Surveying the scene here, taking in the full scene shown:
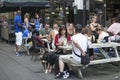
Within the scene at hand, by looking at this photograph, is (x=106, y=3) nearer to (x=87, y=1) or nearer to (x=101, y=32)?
(x=87, y=1)

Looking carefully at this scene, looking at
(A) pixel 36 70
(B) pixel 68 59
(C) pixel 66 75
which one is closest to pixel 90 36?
(A) pixel 36 70

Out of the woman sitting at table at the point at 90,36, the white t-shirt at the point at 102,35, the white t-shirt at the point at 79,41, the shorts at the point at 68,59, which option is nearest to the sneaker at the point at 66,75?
the shorts at the point at 68,59

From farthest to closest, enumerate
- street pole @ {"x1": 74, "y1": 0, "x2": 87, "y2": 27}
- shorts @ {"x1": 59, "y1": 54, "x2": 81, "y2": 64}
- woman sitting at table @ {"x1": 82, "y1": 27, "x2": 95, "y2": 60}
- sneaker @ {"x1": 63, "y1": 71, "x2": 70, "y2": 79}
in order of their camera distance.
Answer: street pole @ {"x1": 74, "y1": 0, "x2": 87, "y2": 27} < woman sitting at table @ {"x1": 82, "y1": 27, "x2": 95, "y2": 60} < sneaker @ {"x1": 63, "y1": 71, "x2": 70, "y2": 79} < shorts @ {"x1": 59, "y1": 54, "x2": 81, "y2": 64}

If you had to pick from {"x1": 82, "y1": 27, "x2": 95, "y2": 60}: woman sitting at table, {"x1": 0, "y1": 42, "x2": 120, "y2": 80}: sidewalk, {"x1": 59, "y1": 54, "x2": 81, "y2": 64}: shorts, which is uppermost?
{"x1": 82, "y1": 27, "x2": 95, "y2": 60}: woman sitting at table

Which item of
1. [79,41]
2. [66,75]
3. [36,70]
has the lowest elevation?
[36,70]

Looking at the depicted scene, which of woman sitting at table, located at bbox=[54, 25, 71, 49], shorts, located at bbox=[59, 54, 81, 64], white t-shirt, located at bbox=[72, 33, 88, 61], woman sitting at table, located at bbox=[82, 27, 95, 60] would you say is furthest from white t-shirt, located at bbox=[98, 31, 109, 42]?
white t-shirt, located at bbox=[72, 33, 88, 61]

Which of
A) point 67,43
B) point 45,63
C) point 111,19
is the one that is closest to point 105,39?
point 67,43

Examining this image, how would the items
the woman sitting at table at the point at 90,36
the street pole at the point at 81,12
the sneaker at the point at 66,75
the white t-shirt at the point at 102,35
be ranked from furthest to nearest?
1. the street pole at the point at 81,12
2. the white t-shirt at the point at 102,35
3. the woman sitting at table at the point at 90,36
4. the sneaker at the point at 66,75

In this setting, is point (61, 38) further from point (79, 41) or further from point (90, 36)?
point (79, 41)

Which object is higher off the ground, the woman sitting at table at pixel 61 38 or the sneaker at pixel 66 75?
the woman sitting at table at pixel 61 38

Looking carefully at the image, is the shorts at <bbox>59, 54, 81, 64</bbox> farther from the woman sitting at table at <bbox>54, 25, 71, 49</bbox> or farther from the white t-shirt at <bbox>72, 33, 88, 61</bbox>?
the woman sitting at table at <bbox>54, 25, 71, 49</bbox>

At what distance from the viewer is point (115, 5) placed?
18.2m

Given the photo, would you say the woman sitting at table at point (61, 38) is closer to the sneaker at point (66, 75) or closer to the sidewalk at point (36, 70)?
the sidewalk at point (36, 70)

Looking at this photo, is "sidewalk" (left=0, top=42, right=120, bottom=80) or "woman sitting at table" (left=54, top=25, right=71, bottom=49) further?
"woman sitting at table" (left=54, top=25, right=71, bottom=49)
